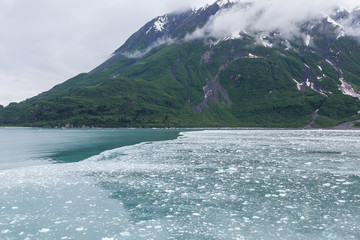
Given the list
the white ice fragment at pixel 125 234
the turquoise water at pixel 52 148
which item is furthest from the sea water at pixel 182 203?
the turquoise water at pixel 52 148

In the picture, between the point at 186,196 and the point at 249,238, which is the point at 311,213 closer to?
the point at 249,238

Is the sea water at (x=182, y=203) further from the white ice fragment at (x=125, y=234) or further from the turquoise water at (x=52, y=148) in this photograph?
the turquoise water at (x=52, y=148)

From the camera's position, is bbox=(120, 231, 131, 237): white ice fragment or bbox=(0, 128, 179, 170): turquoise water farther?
bbox=(0, 128, 179, 170): turquoise water

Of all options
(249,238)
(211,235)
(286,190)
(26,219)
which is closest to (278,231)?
(249,238)

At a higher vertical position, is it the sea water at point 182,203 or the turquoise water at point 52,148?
the turquoise water at point 52,148

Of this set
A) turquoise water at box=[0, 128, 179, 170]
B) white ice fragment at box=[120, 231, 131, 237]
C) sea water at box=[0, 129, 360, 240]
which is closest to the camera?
white ice fragment at box=[120, 231, 131, 237]

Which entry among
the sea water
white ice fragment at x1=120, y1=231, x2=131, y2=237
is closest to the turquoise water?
the sea water

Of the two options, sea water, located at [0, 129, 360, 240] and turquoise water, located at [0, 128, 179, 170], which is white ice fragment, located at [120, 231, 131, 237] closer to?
sea water, located at [0, 129, 360, 240]

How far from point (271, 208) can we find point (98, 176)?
18.4 meters

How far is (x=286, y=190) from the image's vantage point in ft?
71.5

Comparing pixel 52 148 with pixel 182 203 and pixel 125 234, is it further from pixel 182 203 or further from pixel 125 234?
pixel 125 234

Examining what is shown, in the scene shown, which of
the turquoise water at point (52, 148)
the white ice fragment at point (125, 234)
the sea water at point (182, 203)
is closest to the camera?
the white ice fragment at point (125, 234)

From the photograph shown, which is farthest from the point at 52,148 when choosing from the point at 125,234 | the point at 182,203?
the point at 125,234

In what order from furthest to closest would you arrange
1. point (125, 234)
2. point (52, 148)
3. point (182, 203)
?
point (52, 148)
point (182, 203)
point (125, 234)
